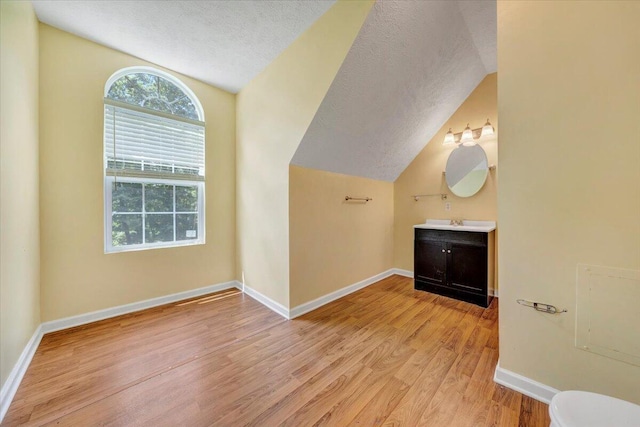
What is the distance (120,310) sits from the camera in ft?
7.79

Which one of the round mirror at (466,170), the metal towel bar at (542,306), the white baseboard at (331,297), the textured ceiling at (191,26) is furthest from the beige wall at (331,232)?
the metal towel bar at (542,306)

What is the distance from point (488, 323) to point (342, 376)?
1.60 metres

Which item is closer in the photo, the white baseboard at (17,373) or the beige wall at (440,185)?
the white baseboard at (17,373)

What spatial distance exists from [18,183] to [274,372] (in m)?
2.16

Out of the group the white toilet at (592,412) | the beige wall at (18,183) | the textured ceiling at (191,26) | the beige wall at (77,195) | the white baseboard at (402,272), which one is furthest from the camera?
the white baseboard at (402,272)

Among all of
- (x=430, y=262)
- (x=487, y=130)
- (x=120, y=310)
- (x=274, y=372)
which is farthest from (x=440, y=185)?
(x=120, y=310)

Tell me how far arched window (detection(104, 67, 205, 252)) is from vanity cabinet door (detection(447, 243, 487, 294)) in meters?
3.13

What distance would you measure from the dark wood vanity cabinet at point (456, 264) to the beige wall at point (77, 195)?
10.3 ft

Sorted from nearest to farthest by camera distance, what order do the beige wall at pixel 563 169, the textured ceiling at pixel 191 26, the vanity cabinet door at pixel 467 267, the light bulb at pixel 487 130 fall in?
the beige wall at pixel 563 169
the textured ceiling at pixel 191 26
the vanity cabinet door at pixel 467 267
the light bulb at pixel 487 130

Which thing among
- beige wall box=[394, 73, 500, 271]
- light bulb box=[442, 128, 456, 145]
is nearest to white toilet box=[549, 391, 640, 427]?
beige wall box=[394, 73, 500, 271]

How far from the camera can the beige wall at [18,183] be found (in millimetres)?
1376

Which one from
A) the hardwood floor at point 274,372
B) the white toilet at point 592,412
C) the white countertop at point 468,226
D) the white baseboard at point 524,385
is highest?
the white countertop at point 468,226

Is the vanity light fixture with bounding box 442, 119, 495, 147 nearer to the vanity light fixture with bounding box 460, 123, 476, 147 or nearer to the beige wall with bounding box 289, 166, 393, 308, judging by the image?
the vanity light fixture with bounding box 460, 123, 476, 147

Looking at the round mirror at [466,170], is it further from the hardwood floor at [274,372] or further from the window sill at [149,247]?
the window sill at [149,247]
